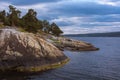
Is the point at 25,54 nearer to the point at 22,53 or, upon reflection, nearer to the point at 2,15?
the point at 22,53

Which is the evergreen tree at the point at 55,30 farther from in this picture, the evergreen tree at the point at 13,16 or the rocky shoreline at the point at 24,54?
the rocky shoreline at the point at 24,54

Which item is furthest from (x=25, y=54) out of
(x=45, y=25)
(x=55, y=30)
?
(x=45, y=25)

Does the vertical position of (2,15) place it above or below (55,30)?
above

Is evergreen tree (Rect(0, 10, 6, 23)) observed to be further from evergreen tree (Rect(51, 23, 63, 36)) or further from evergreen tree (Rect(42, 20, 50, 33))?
evergreen tree (Rect(42, 20, 50, 33))

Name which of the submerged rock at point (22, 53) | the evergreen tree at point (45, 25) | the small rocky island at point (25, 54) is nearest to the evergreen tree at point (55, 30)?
the evergreen tree at point (45, 25)

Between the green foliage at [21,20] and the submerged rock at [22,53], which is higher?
the green foliage at [21,20]

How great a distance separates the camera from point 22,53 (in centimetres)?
4547

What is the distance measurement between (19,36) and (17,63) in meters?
4.75

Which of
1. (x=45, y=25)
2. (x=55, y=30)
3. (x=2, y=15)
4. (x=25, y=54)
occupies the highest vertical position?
(x=2, y=15)

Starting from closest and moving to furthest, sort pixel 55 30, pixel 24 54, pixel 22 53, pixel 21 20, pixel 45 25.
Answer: pixel 22 53 < pixel 24 54 < pixel 21 20 < pixel 55 30 < pixel 45 25

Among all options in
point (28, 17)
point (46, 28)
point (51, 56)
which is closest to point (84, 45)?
point (28, 17)

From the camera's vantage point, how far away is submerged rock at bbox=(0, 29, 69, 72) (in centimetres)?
4456

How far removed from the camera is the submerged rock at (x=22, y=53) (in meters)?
44.6

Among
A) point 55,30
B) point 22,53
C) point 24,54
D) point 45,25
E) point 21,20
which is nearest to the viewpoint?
point 22,53
